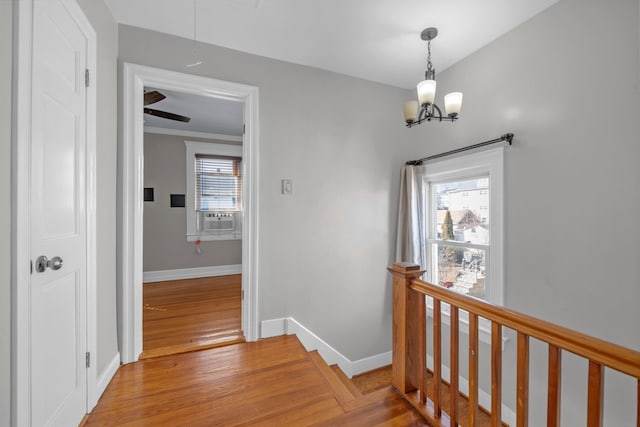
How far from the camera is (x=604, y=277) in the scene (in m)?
1.68

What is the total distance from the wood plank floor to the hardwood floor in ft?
0.74

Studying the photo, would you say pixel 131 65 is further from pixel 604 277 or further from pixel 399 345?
pixel 604 277

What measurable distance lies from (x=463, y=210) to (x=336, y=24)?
6.53 ft

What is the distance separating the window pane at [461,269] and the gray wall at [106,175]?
9.11 ft

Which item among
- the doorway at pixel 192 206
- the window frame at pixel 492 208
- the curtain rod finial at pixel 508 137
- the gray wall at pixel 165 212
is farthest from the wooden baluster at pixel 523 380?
the gray wall at pixel 165 212

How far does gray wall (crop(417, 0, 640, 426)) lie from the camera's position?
1.59 meters

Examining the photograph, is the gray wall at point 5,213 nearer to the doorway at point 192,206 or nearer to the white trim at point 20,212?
the white trim at point 20,212

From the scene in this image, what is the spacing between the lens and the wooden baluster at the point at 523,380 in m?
1.14

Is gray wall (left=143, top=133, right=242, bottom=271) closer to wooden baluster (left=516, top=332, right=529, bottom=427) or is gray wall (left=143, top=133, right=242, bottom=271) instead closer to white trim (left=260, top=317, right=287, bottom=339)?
white trim (left=260, top=317, right=287, bottom=339)

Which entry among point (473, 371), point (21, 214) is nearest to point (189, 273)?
point (21, 214)

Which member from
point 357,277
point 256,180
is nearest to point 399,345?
point 357,277

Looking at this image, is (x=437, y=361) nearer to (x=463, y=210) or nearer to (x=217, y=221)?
(x=463, y=210)

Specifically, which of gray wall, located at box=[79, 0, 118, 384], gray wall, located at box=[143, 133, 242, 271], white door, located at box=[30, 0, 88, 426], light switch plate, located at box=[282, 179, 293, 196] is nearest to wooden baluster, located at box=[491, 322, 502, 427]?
light switch plate, located at box=[282, 179, 293, 196]

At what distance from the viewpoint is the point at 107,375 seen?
1.77m
